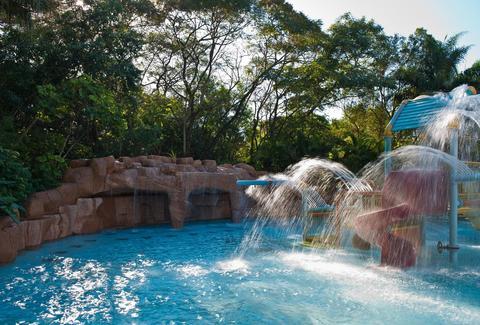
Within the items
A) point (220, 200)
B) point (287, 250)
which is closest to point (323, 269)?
point (287, 250)

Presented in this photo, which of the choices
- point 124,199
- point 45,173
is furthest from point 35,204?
point 124,199

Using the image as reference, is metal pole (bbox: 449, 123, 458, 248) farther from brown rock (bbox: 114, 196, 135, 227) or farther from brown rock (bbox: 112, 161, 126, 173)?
brown rock (bbox: 114, 196, 135, 227)

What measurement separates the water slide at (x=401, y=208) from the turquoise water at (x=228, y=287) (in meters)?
0.31

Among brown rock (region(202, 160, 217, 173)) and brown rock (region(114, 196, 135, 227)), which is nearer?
brown rock (region(114, 196, 135, 227))

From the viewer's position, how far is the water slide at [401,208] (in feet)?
21.2

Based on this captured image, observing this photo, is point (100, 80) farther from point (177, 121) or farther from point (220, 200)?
point (177, 121)

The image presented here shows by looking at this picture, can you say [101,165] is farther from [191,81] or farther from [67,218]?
[191,81]

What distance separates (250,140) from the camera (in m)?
23.8

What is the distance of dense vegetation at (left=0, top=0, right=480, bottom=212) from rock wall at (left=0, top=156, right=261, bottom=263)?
0.54 meters

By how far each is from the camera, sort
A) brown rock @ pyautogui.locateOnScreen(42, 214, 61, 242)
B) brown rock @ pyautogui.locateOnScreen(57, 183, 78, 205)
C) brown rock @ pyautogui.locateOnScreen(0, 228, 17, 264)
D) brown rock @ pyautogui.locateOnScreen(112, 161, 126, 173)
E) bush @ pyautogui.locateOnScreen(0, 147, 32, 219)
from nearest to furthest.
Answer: brown rock @ pyautogui.locateOnScreen(0, 228, 17, 264) < bush @ pyautogui.locateOnScreen(0, 147, 32, 219) < brown rock @ pyautogui.locateOnScreen(42, 214, 61, 242) < brown rock @ pyautogui.locateOnScreen(57, 183, 78, 205) < brown rock @ pyautogui.locateOnScreen(112, 161, 126, 173)

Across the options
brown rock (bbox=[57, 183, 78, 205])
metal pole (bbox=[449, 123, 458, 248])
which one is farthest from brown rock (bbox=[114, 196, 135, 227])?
metal pole (bbox=[449, 123, 458, 248])

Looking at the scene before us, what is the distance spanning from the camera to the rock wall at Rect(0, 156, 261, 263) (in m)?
8.72

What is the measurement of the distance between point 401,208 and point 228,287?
2.68m

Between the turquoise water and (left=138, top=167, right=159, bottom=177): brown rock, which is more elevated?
(left=138, top=167, right=159, bottom=177): brown rock
